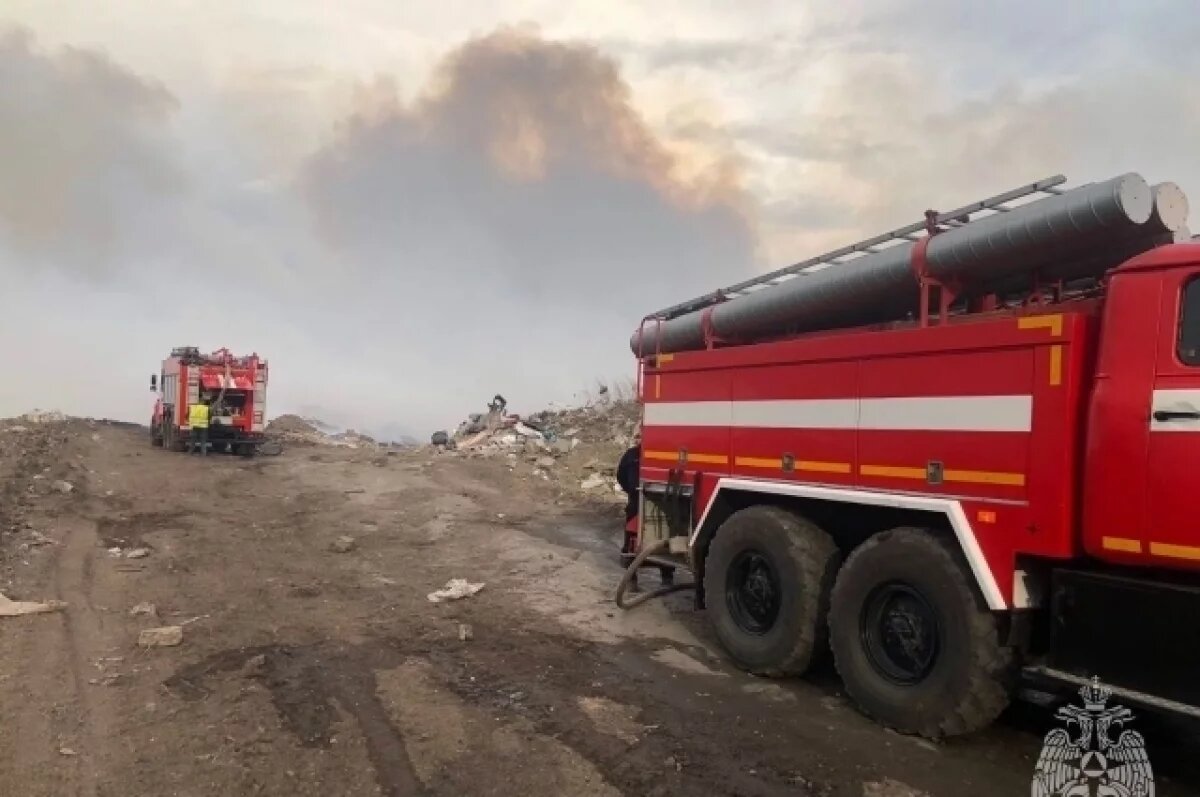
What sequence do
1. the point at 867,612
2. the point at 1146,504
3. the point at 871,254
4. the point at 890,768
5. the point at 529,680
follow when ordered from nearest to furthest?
the point at 1146,504
the point at 890,768
the point at 867,612
the point at 529,680
the point at 871,254

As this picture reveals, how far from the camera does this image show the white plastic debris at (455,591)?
8198 millimetres

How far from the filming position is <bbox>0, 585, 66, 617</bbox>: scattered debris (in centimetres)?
701

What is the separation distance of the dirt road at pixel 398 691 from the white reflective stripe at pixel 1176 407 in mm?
1939

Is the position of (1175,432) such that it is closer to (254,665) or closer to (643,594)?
(643,594)

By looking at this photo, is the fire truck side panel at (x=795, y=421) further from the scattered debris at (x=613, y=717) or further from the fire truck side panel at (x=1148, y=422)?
the scattered debris at (x=613, y=717)

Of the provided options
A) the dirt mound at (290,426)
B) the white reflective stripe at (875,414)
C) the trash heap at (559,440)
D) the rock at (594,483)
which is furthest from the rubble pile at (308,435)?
the white reflective stripe at (875,414)

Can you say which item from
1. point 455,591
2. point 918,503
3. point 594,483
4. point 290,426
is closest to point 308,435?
point 290,426

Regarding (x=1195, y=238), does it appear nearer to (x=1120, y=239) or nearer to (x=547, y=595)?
(x=1120, y=239)

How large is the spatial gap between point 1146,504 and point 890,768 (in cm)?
184

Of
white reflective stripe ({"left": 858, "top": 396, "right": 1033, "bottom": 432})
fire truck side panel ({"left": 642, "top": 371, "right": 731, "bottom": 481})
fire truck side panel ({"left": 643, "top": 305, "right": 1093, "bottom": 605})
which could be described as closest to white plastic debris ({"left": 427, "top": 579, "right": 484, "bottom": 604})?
fire truck side panel ({"left": 642, "top": 371, "right": 731, "bottom": 481})

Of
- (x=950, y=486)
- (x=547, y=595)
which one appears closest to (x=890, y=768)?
(x=950, y=486)

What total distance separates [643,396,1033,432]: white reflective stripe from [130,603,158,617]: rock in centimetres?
472

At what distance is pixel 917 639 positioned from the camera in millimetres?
5055

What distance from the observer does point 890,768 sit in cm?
454
